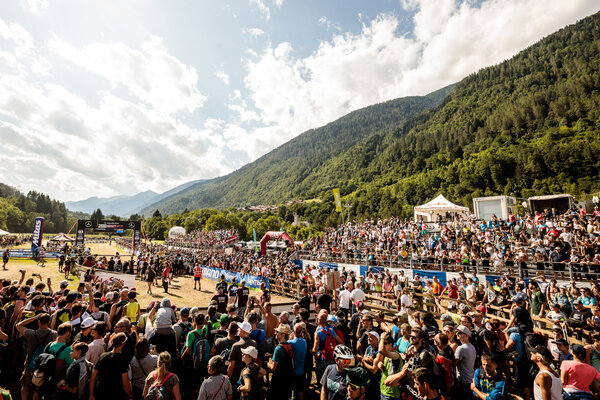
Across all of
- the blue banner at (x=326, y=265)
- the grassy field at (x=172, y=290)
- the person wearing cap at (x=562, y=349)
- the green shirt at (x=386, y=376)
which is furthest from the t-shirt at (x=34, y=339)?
the blue banner at (x=326, y=265)

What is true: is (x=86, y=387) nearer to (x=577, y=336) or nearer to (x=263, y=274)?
(x=577, y=336)

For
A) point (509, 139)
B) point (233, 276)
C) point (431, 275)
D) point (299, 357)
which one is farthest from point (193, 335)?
point (509, 139)

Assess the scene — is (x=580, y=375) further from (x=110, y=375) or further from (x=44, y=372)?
(x=44, y=372)

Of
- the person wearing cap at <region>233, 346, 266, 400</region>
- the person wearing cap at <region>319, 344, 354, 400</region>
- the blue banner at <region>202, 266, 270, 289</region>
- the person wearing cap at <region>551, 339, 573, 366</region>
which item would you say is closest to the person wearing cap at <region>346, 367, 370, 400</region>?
the person wearing cap at <region>319, 344, 354, 400</region>

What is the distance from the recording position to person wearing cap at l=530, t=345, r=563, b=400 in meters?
3.34

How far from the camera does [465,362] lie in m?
4.10

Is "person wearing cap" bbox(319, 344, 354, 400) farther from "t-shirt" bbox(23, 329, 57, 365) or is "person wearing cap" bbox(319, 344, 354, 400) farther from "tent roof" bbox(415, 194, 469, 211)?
"tent roof" bbox(415, 194, 469, 211)

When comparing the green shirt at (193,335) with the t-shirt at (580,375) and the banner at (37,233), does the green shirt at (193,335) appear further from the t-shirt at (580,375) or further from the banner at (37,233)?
the banner at (37,233)

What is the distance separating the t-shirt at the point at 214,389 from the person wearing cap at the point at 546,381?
3954 mm

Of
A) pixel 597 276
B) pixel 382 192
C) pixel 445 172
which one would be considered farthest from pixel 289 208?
pixel 597 276

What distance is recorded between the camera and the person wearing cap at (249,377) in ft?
11.9

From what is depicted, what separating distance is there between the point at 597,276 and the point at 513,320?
10116 millimetres

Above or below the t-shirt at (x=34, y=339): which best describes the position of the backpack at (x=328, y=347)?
below

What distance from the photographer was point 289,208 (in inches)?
6467
